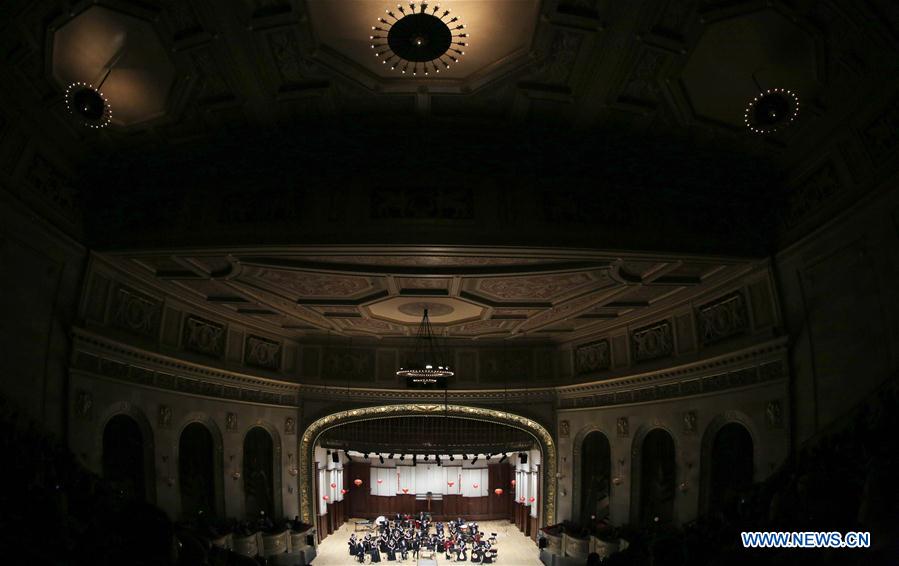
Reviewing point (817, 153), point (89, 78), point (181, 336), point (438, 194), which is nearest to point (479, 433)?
point (181, 336)

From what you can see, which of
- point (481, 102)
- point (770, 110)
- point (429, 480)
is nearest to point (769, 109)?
point (770, 110)

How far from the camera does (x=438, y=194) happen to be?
889 centimetres

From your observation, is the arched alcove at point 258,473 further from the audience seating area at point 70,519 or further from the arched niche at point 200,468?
the audience seating area at point 70,519

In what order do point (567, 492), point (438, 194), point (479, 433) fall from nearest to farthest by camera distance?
point (438, 194), point (567, 492), point (479, 433)

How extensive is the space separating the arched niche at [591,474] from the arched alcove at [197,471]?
1078 cm

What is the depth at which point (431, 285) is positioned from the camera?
483 inches

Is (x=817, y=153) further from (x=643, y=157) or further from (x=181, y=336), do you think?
(x=181, y=336)

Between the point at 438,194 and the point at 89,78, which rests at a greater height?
the point at 89,78

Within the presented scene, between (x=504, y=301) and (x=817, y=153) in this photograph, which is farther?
(x=504, y=301)

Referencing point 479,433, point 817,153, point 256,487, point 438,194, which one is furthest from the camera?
point 479,433

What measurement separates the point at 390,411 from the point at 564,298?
914cm

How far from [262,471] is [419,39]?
14.9 metres

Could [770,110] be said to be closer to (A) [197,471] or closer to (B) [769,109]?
(B) [769,109]

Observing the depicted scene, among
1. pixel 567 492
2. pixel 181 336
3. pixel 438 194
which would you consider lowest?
pixel 567 492
